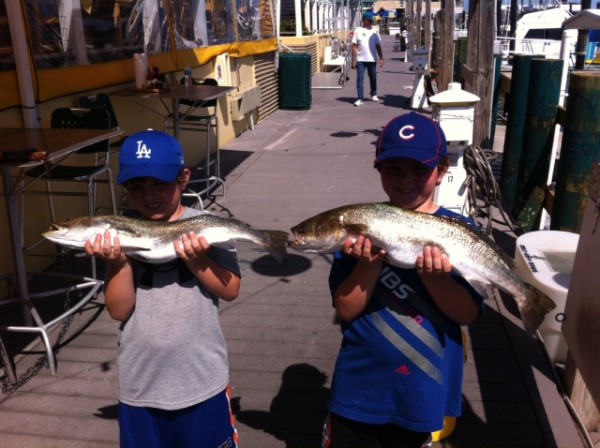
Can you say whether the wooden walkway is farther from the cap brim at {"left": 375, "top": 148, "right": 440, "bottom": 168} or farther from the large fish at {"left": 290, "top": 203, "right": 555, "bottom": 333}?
the cap brim at {"left": 375, "top": 148, "right": 440, "bottom": 168}

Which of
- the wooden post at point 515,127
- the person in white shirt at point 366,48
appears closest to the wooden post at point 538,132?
the wooden post at point 515,127

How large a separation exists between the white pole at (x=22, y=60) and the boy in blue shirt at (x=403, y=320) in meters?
4.01

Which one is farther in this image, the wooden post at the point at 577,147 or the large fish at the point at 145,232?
the wooden post at the point at 577,147

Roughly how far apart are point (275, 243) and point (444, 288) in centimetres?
74

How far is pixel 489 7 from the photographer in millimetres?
7422

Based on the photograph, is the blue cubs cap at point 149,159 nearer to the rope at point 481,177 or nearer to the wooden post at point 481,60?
the rope at point 481,177

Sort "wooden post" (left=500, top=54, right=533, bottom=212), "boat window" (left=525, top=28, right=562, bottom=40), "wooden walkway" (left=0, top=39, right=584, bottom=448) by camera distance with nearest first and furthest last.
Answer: "wooden walkway" (left=0, top=39, right=584, bottom=448)
"wooden post" (left=500, top=54, right=533, bottom=212)
"boat window" (left=525, top=28, right=562, bottom=40)

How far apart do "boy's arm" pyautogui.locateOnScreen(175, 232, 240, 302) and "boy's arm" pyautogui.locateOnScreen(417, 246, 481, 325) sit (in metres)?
0.76

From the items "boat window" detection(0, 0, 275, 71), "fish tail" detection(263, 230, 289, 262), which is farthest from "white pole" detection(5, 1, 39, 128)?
"fish tail" detection(263, 230, 289, 262)

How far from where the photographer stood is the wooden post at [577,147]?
483 centimetres

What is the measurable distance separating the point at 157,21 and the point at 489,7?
434 centimetres

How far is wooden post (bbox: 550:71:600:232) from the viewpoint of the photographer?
483 centimetres

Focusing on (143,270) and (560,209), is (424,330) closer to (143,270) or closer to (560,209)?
(143,270)

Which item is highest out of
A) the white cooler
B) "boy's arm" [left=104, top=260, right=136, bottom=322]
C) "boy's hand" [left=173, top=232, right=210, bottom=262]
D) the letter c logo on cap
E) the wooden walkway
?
the letter c logo on cap
